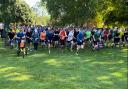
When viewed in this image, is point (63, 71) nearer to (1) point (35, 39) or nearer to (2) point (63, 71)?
(2) point (63, 71)

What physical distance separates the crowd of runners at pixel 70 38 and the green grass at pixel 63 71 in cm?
233

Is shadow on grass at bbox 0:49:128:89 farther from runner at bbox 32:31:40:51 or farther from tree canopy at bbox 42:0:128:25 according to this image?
tree canopy at bbox 42:0:128:25

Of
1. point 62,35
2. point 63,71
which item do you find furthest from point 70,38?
point 63,71

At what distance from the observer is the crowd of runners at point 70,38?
32.1 m

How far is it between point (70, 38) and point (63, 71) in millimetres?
10298

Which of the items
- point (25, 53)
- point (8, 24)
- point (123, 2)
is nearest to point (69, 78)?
point (25, 53)

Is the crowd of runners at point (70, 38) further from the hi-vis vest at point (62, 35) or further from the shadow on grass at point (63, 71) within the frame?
the shadow on grass at point (63, 71)

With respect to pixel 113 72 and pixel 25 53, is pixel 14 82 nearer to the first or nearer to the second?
pixel 113 72

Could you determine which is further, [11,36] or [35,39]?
[11,36]

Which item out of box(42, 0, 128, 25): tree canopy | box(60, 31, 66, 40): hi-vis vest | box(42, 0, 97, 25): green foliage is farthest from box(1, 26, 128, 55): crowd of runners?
box(42, 0, 97, 25): green foliage

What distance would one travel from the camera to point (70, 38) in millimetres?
31891

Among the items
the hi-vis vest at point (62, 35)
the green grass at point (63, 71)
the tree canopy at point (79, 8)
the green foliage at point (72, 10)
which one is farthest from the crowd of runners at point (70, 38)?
the green foliage at point (72, 10)

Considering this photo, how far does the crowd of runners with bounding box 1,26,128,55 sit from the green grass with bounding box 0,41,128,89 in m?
2.33

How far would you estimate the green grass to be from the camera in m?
18.0
